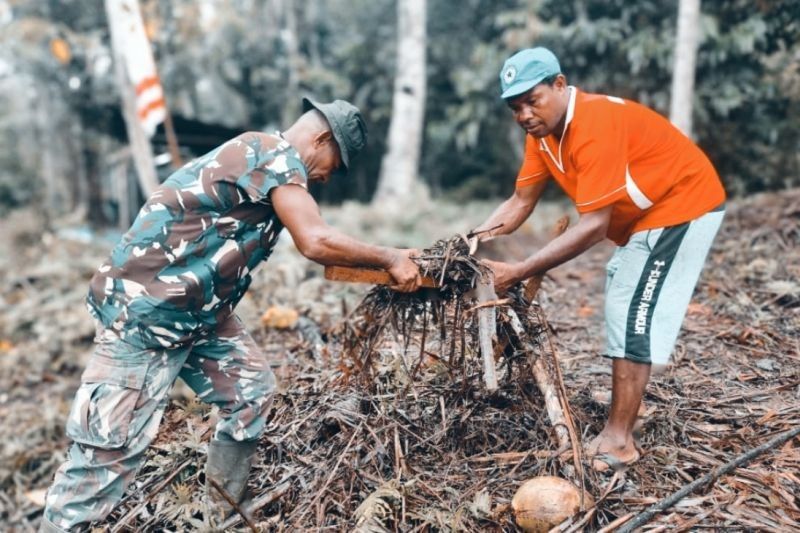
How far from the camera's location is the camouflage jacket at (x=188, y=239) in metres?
2.84

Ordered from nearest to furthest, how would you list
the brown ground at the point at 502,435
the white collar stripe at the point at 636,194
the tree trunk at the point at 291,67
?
the brown ground at the point at 502,435 → the white collar stripe at the point at 636,194 → the tree trunk at the point at 291,67

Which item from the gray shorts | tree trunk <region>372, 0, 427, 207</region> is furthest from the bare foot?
tree trunk <region>372, 0, 427, 207</region>

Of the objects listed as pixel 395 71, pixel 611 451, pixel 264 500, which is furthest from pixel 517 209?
pixel 395 71

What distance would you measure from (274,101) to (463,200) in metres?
5.56

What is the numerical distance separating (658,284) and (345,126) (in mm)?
1764

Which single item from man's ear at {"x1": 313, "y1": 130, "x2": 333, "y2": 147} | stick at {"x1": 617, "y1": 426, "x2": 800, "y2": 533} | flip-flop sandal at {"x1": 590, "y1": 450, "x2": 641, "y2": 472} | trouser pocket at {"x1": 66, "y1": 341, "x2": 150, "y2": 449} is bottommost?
flip-flop sandal at {"x1": 590, "y1": 450, "x2": 641, "y2": 472}

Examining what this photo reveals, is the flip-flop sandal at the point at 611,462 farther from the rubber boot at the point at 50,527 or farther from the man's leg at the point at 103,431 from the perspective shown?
the rubber boot at the point at 50,527

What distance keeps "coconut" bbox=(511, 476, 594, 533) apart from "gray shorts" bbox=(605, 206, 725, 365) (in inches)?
30.5

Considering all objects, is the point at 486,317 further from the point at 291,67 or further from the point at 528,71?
the point at 291,67

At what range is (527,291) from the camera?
3395 mm

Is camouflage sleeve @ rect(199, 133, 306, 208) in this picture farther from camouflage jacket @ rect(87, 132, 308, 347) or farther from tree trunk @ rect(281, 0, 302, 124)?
tree trunk @ rect(281, 0, 302, 124)

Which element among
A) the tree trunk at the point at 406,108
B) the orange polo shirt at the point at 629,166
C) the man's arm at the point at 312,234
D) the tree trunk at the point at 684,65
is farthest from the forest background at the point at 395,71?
the man's arm at the point at 312,234

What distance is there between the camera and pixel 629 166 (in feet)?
10.2

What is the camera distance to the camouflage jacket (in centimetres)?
284
